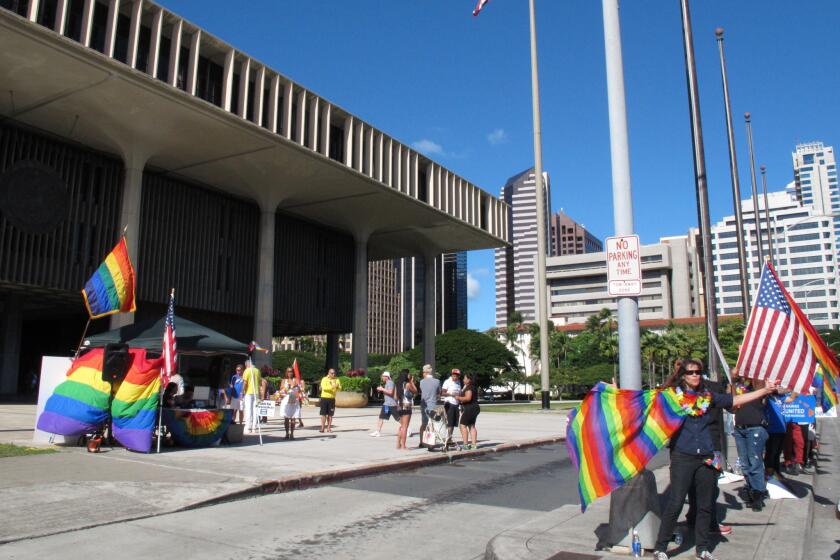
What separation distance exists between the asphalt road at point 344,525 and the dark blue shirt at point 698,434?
209cm

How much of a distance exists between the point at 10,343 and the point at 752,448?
38.6 meters

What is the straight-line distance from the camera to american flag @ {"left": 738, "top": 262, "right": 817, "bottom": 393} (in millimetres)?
6898

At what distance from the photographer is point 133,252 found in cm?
2919

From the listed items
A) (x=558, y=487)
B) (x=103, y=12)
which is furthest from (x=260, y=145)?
(x=558, y=487)

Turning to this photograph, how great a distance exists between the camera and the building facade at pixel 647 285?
14125 centimetres

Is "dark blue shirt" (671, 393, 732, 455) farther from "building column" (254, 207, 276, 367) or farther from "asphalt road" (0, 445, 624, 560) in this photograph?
"building column" (254, 207, 276, 367)

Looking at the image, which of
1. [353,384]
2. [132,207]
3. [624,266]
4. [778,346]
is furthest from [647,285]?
[624,266]

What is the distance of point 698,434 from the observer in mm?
5594

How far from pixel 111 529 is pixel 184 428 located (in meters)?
6.38

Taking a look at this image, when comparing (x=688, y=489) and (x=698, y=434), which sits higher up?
(x=698, y=434)

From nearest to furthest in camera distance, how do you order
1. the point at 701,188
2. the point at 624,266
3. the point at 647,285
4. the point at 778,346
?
the point at 624,266 < the point at 778,346 < the point at 701,188 < the point at 647,285

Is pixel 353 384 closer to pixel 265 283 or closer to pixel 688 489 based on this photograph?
pixel 265 283

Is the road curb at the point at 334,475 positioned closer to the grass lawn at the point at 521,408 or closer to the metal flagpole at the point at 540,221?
the metal flagpole at the point at 540,221

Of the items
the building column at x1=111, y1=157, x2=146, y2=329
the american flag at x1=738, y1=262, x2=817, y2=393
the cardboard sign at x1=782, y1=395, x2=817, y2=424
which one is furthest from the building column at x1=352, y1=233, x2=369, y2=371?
the american flag at x1=738, y1=262, x2=817, y2=393
